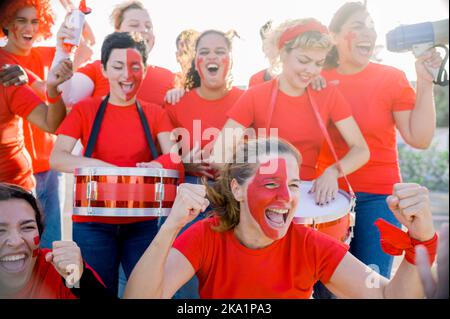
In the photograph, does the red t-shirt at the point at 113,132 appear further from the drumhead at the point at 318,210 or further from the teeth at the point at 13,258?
the drumhead at the point at 318,210

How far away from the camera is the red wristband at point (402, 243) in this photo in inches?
54.9

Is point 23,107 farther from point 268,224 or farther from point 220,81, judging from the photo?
point 268,224

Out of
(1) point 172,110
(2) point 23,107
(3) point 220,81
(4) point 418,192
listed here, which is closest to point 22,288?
(2) point 23,107

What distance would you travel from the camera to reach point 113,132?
1877 millimetres

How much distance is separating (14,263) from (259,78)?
1085 millimetres

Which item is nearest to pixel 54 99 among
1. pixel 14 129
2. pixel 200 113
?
pixel 14 129

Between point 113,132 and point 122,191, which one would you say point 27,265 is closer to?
point 122,191

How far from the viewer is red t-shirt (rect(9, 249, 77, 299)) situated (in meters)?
1.55

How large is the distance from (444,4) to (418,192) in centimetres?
67

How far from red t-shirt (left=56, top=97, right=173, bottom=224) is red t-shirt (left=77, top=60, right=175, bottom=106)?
197 millimetres

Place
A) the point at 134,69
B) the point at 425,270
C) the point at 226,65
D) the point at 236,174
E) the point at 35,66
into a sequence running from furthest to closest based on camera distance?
the point at 35,66, the point at 226,65, the point at 134,69, the point at 236,174, the point at 425,270

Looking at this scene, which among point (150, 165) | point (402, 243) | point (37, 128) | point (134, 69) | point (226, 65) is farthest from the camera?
point (37, 128)

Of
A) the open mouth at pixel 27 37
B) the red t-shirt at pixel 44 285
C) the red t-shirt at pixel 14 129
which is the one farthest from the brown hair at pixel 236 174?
the open mouth at pixel 27 37

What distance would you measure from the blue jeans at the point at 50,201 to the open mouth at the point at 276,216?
106cm
